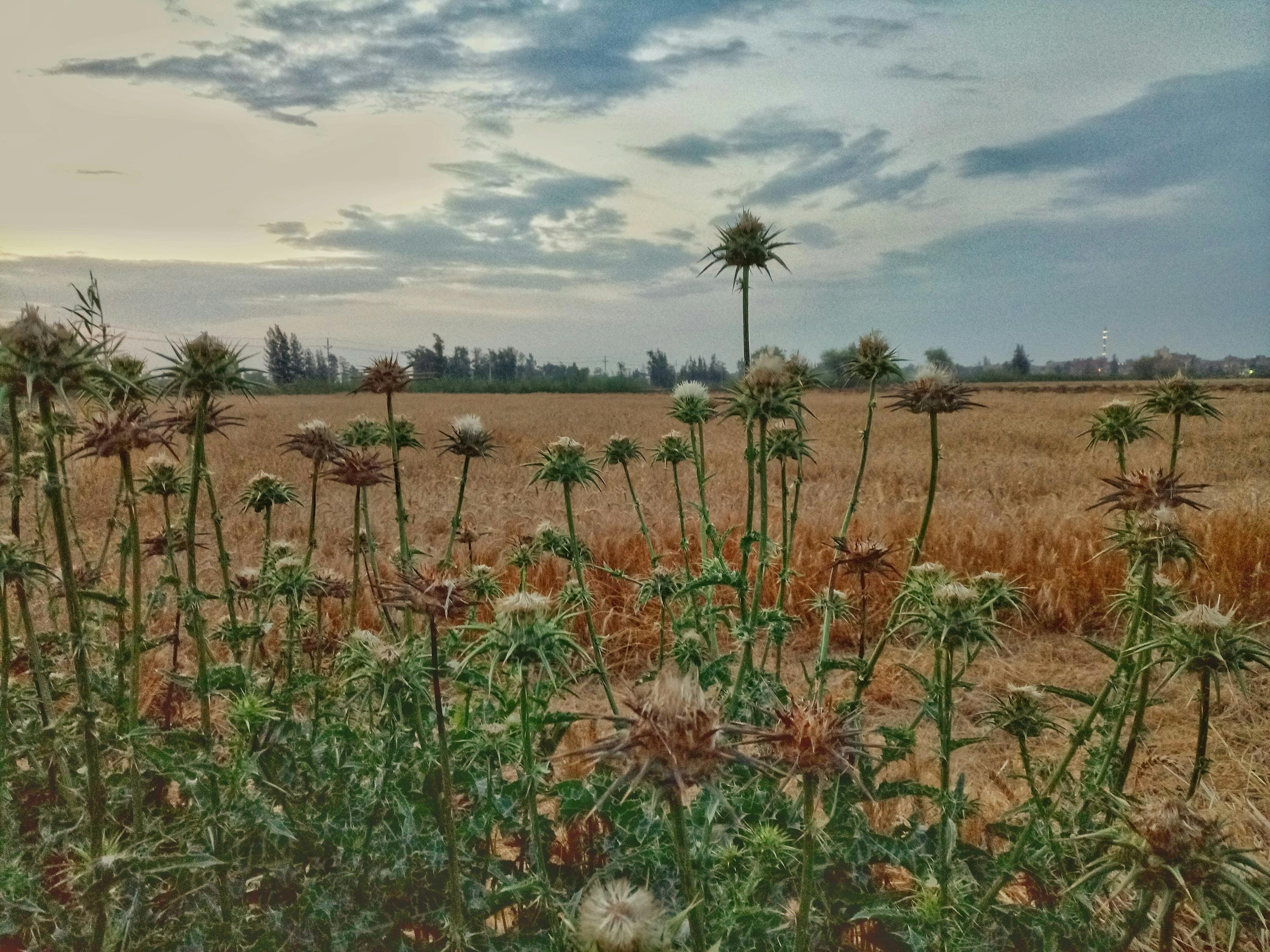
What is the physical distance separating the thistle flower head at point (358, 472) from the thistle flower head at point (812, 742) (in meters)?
1.61

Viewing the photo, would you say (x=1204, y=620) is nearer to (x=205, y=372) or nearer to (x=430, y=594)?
(x=430, y=594)

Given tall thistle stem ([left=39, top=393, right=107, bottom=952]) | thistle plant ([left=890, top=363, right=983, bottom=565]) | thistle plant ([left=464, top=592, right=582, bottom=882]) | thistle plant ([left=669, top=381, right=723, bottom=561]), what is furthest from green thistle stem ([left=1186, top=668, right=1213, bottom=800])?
tall thistle stem ([left=39, top=393, right=107, bottom=952])

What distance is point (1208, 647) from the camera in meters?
1.92

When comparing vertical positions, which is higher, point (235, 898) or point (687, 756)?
point (687, 756)

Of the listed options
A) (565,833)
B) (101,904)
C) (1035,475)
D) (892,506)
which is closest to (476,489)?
(892,506)

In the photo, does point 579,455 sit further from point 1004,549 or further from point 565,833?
point 1004,549

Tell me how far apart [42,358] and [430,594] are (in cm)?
95

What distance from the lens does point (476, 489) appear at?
16234 millimetres

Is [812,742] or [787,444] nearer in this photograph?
[812,742]

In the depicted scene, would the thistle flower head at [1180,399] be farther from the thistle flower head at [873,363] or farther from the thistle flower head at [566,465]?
the thistle flower head at [566,465]

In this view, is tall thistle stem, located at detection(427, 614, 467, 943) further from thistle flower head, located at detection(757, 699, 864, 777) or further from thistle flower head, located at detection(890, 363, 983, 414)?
thistle flower head, located at detection(890, 363, 983, 414)

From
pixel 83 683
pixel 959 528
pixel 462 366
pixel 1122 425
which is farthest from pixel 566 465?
pixel 462 366

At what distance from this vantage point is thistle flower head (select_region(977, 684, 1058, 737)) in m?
2.72

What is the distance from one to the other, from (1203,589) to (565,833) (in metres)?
8.53
